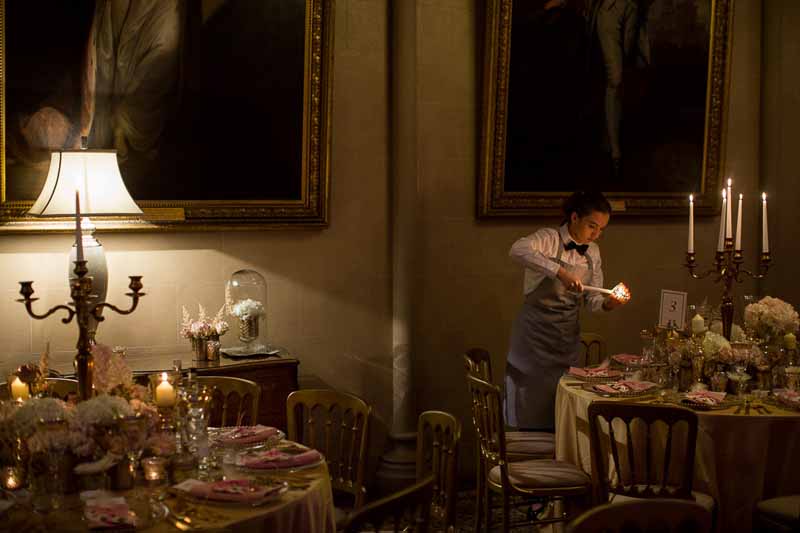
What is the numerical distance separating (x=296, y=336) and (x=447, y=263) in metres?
1.06

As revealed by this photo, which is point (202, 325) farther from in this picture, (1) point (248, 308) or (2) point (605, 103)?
(2) point (605, 103)

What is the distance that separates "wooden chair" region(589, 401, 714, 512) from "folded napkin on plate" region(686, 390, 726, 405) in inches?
6.6

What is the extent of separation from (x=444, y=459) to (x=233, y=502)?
36.2 inches

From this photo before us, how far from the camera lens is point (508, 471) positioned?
4.39 metres

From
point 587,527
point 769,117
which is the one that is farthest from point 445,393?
point 587,527

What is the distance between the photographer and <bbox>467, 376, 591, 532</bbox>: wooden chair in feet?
13.9

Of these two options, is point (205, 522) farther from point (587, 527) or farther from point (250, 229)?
point (250, 229)

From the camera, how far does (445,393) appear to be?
234 inches

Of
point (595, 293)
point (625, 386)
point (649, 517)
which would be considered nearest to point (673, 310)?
point (625, 386)

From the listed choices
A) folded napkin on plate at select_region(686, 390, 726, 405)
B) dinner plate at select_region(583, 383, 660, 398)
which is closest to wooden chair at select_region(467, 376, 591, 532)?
dinner plate at select_region(583, 383, 660, 398)

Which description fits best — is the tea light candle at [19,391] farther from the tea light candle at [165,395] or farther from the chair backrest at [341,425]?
the chair backrest at [341,425]

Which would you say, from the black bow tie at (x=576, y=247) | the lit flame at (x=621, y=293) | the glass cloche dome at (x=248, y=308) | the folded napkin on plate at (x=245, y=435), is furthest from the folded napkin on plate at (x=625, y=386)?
the glass cloche dome at (x=248, y=308)

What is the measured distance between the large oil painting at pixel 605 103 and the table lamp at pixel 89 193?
7.70ft

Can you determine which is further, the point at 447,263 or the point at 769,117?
the point at 769,117
